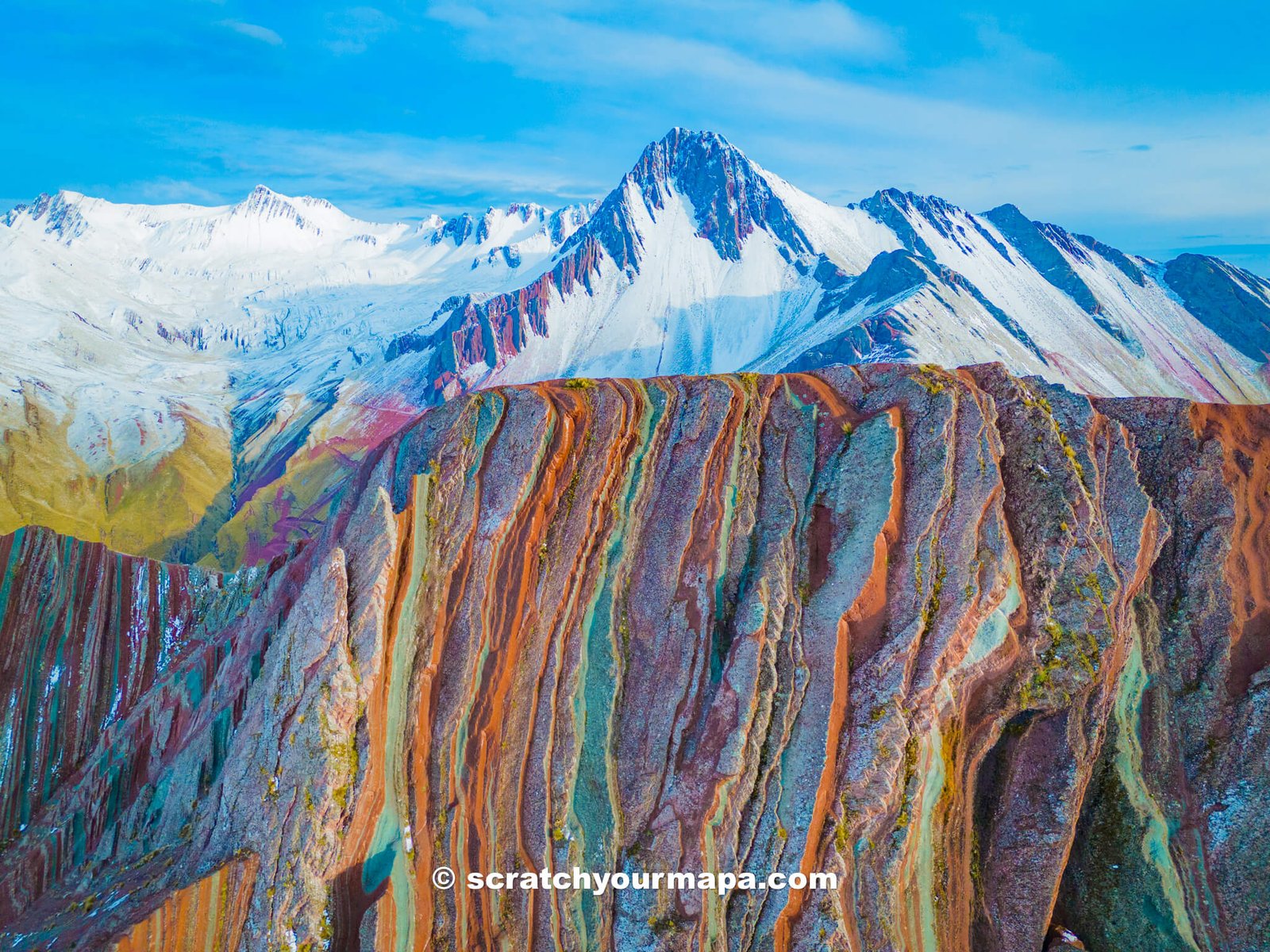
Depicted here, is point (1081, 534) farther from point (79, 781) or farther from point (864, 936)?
point (79, 781)

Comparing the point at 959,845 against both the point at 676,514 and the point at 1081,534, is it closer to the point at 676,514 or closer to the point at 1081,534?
the point at 1081,534

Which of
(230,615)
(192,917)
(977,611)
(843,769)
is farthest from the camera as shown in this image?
(230,615)

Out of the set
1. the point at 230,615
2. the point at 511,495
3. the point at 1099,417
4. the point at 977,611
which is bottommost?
the point at 230,615

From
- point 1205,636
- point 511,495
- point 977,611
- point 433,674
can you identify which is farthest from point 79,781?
point 1205,636

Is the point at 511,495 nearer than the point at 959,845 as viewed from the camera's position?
No

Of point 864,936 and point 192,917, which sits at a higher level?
point 192,917

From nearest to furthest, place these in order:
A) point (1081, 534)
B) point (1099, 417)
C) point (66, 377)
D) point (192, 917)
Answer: point (192, 917) → point (1081, 534) → point (1099, 417) → point (66, 377)

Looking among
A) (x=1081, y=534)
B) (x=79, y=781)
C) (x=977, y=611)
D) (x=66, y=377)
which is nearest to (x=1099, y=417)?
(x=1081, y=534)
